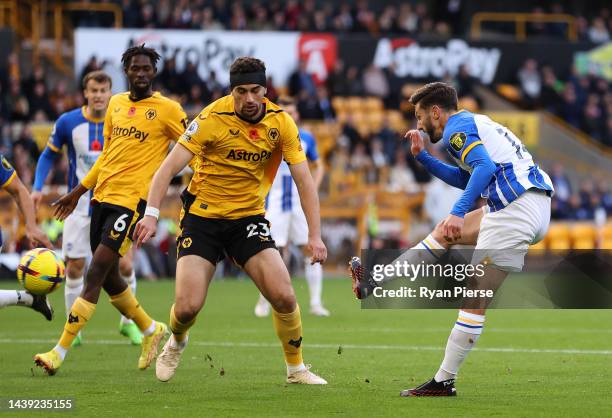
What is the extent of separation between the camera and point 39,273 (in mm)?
9641

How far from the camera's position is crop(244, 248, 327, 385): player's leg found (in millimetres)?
8352

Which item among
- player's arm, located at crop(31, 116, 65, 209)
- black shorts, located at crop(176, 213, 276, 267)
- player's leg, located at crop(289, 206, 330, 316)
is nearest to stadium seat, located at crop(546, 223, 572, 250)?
player's leg, located at crop(289, 206, 330, 316)

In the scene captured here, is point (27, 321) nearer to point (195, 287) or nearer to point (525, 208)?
point (195, 287)

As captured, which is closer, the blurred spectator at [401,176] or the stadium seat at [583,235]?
the stadium seat at [583,235]

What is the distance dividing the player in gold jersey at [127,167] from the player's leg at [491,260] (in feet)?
9.28

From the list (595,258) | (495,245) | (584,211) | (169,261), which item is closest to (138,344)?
(495,245)

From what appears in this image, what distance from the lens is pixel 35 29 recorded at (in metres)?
29.2

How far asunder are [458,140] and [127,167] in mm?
3029

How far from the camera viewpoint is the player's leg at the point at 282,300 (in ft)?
27.4

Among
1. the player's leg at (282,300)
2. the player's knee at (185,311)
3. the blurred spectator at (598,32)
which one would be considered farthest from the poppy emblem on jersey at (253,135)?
the blurred spectator at (598,32)

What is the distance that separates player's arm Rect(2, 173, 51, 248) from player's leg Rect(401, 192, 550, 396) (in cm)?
323

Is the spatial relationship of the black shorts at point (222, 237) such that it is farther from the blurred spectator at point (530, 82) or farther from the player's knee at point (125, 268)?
the blurred spectator at point (530, 82)

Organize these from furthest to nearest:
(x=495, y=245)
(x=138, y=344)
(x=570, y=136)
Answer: (x=570, y=136) → (x=138, y=344) → (x=495, y=245)

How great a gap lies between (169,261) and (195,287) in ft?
50.3
